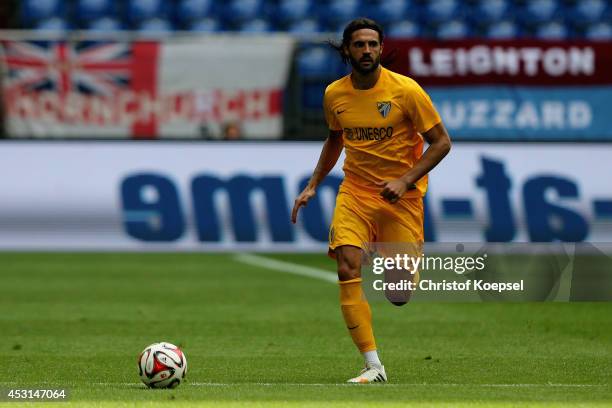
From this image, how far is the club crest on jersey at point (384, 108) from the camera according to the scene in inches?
317

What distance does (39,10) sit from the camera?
73.5ft

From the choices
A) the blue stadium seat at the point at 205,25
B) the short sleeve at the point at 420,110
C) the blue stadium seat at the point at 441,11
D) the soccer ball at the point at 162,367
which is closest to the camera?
the soccer ball at the point at 162,367

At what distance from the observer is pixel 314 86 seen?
18562mm

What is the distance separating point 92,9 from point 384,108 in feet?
49.9

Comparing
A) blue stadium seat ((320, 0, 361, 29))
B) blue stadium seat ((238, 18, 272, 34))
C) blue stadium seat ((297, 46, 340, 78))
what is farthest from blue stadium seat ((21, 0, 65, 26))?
blue stadium seat ((297, 46, 340, 78))

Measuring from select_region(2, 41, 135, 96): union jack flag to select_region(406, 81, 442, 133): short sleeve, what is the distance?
10800mm

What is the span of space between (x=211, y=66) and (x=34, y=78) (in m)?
2.37

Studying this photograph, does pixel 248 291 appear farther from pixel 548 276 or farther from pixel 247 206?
pixel 548 276

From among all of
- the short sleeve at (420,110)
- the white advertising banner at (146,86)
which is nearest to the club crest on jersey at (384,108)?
the short sleeve at (420,110)

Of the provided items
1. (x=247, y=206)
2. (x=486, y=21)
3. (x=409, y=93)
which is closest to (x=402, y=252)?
(x=409, y=93)

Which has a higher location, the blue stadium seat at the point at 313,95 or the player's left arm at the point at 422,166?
the player's left arm at the point at 422,166

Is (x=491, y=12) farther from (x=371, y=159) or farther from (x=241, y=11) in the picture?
(x=371, y=159)

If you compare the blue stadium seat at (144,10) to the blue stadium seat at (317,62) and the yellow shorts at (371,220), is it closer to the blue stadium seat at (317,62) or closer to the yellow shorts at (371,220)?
the blue stadium seat at (317,62)

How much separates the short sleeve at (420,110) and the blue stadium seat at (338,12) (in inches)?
581
